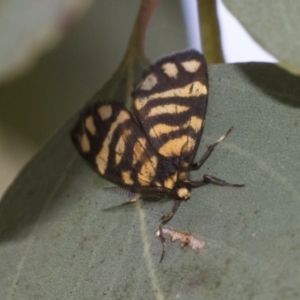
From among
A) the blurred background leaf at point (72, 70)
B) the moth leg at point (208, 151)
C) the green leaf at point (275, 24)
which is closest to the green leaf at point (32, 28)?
the green leaf at point (275, 24)

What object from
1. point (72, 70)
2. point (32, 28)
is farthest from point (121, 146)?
point (72, 70)

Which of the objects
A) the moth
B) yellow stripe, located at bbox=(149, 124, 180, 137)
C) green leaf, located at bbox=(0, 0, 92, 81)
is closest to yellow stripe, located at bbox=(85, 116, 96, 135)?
the moth

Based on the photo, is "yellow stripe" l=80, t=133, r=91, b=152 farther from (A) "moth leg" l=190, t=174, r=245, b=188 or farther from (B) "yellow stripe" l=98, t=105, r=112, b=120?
(A) "moth leg" l=190, t=174, r=245, b=188

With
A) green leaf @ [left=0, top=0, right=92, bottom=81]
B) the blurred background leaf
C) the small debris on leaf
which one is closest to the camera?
green leaf @ [left=0, top=0, right=92, bottom=81]

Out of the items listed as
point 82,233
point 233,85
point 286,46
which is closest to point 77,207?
point 82,233

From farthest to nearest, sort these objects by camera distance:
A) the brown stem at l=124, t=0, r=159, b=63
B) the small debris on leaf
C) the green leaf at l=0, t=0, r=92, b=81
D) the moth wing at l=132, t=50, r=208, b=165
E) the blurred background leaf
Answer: the blurred background leaf, the brown stem at l=124, t=0, r=159, b=63, the moth wing at l=132, t=50, r=208, b=165, the small debris on leaf, the green leaf at l=0, t=0, r=92, b=81

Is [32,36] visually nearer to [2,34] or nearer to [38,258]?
[2,34]

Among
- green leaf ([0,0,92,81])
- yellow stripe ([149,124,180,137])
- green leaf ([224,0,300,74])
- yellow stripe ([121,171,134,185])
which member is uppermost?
green leaf ([0,0,92,81])

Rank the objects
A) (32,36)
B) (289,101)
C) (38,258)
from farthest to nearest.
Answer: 1. (38,258)
2. (289,101)
3. (32,36)

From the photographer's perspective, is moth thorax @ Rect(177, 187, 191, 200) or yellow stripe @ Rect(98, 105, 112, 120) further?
yellow stripe @ Rect(98, 105, 112, 120)
